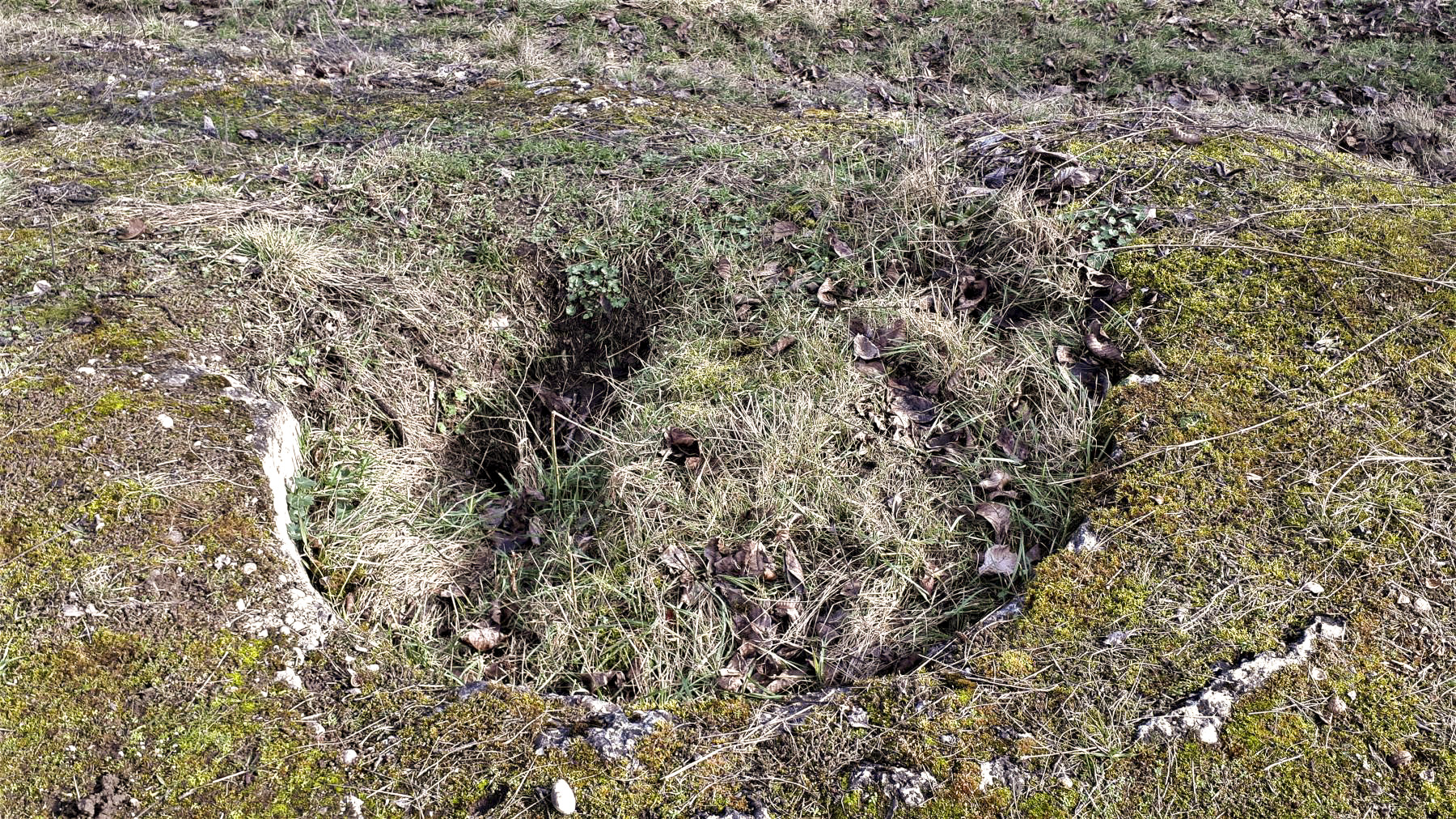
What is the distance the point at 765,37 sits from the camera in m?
6.68

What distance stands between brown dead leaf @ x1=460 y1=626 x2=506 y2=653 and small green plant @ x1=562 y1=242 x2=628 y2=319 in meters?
1.50

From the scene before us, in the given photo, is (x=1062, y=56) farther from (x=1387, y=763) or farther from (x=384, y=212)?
(x=1387, y=763)

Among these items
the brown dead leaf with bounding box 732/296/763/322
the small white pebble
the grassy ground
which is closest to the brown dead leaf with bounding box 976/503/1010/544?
the grassy ground

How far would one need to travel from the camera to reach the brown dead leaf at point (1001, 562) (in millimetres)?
2492

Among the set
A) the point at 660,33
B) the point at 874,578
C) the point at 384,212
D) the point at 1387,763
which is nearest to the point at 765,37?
the point at 660,33

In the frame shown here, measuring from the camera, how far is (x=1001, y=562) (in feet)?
8.25

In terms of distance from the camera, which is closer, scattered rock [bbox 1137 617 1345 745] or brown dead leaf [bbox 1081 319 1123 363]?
scattered rock [bbox 1137 617 1345 745]

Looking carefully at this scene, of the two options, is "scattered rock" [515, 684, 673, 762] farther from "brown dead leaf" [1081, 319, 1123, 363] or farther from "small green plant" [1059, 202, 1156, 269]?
"small green plant" [1059, 202, 1156, 269]

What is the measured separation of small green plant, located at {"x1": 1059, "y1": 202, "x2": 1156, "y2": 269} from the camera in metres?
3.35

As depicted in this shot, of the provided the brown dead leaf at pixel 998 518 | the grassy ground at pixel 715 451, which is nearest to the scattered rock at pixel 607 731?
the grassy ground at pixel 715 451

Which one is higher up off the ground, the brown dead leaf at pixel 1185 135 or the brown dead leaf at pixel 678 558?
the brown dead leaf at pixel 1185 135

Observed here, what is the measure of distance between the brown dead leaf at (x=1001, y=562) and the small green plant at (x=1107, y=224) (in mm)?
1346

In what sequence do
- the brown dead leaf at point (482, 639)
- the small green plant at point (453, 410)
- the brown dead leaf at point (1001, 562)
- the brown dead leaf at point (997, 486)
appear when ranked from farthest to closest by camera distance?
the small green plant at point (453, 410)
the brown dead leaf at point (997, 486)
the brown dead leaf at point (482, 639)
the brown dead leaf at point (1001, 562)

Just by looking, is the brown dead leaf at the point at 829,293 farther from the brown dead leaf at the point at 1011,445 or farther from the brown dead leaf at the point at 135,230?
the brown dead leaf at the point at 135,230
